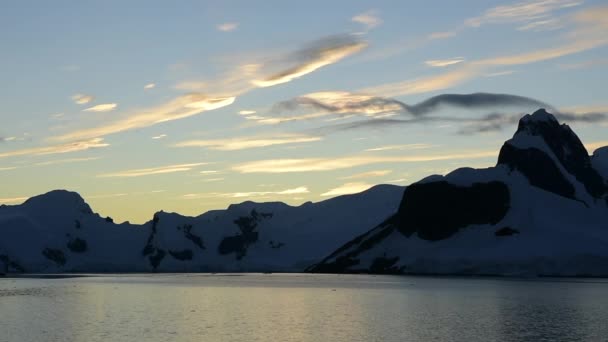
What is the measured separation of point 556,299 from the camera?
550 feet

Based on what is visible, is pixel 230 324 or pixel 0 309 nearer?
pixel 230 324

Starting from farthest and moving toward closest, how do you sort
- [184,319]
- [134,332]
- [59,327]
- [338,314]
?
1. [338,314]
2. [184,319]
3. [59,327]
4. [134,332]

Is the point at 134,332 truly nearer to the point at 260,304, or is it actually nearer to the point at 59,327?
the point at 59,327

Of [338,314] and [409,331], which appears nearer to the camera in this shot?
[409,331]

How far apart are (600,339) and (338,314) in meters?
45.6

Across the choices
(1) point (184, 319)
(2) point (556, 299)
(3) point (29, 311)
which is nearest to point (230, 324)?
(1) point (184, 319)

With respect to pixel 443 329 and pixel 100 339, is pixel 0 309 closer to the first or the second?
pixel 100 339

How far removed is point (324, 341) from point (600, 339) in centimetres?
2917

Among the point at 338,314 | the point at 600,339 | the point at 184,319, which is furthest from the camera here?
the point at 338,314

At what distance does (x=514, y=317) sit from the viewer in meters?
122

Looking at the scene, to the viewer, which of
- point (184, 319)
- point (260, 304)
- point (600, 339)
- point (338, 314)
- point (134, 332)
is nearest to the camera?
point (600, 339)

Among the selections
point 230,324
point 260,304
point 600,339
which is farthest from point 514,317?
point 260,304

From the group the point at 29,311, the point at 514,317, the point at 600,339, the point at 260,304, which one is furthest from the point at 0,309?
the point at 600,339

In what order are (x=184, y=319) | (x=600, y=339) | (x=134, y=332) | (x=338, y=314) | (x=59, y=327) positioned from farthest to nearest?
(x=338, y=314), (x=184, y=319), (x=59, y=327), (x=134, y=332), (x=600, y=339)
